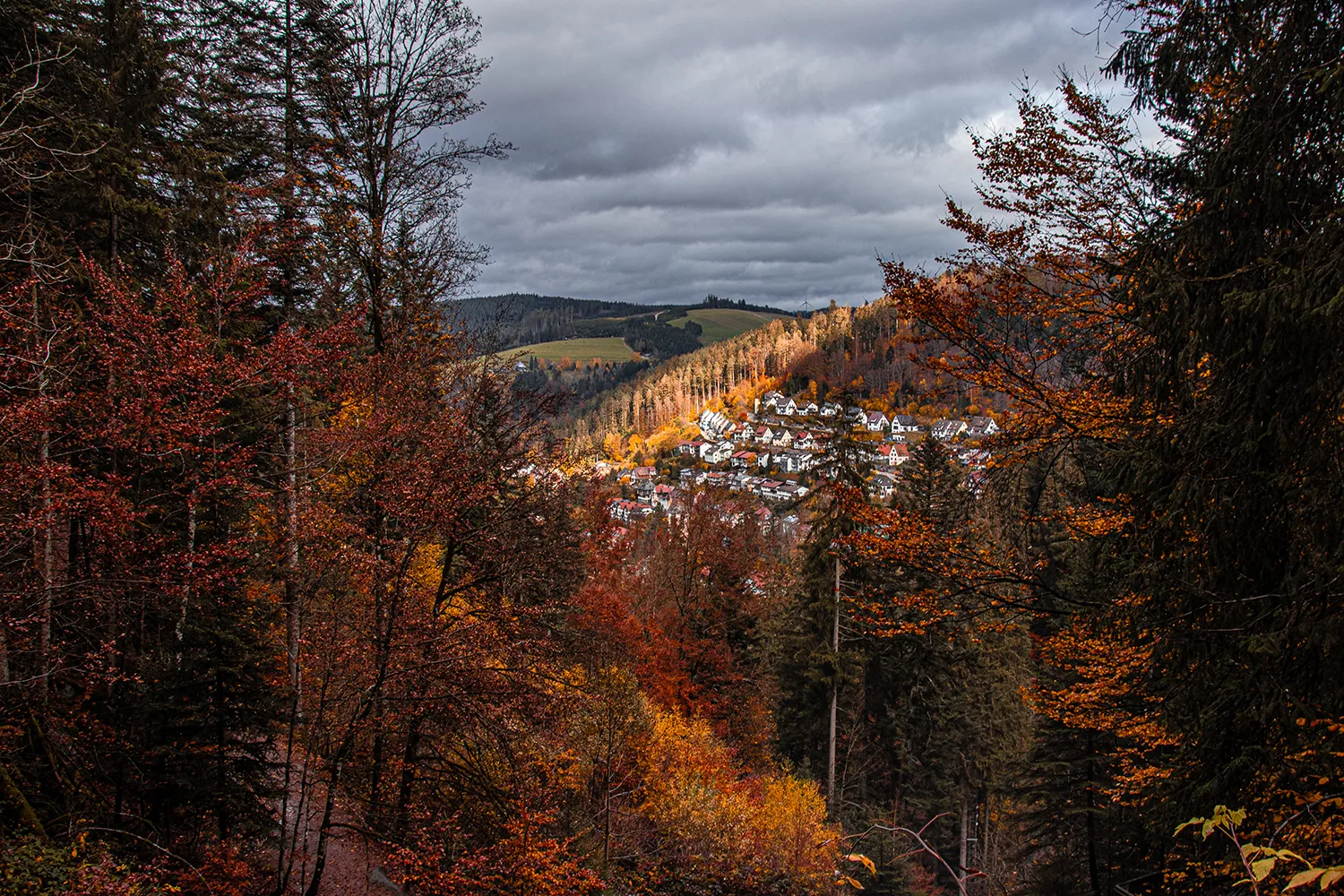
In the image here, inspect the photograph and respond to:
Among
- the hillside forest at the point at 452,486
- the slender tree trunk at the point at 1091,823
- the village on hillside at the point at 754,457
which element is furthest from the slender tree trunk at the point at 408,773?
the village on hillside at the point at 754,457

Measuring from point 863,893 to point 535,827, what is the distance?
13.9m

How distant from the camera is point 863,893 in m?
18.4

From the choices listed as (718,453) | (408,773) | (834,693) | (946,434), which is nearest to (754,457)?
(718,453)

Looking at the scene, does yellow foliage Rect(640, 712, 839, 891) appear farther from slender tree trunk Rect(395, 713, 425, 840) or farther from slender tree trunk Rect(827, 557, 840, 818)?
slender tree trunk Rect(395, 713, 425, 840)

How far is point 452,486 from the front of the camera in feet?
26.7

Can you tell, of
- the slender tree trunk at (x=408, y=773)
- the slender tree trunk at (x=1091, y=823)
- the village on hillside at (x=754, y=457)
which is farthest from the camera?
the village on hillside at (x=754, y=457)

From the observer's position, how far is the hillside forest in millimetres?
4699

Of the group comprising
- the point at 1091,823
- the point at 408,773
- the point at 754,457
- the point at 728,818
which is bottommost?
the point at 754,457

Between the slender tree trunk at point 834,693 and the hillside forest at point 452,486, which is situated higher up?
the hillside forest at point 452,486

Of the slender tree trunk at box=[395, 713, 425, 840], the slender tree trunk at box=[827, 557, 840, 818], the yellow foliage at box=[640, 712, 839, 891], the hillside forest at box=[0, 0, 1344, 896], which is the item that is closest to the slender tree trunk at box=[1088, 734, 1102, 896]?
the hillside forest at box=[0, 0, 1344, 896]

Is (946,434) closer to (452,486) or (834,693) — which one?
(834,693)

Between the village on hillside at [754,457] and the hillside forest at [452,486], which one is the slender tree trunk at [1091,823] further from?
the village on hillside at [754,457]

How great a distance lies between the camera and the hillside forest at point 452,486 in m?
4.70

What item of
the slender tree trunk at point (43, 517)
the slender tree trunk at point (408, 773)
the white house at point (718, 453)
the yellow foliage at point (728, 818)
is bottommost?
the white house at point (718, 453)
